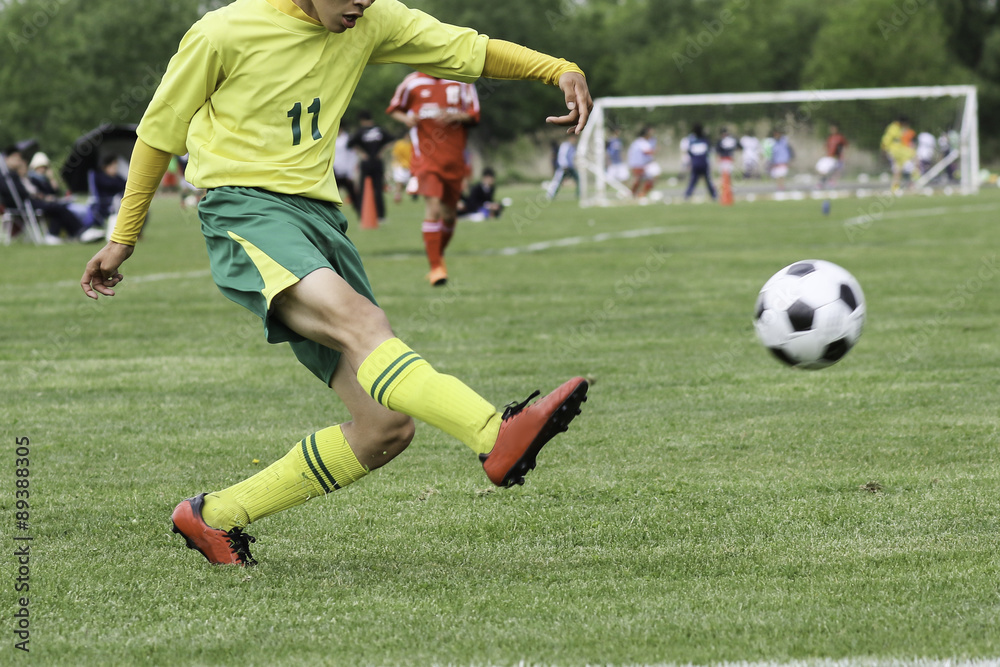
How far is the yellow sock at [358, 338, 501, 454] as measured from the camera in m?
2.97

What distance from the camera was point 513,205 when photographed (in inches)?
1215

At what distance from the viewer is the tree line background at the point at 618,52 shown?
5488 centimetres

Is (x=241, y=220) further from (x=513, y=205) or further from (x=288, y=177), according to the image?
(x=513, y=205)

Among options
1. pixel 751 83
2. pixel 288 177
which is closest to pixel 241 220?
pixel 288 177

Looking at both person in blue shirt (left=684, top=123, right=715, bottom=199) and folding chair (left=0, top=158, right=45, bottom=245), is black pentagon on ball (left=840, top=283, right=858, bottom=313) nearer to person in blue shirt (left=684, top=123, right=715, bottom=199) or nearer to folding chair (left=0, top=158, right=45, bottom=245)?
folding chair (left=0, top=158, right=45, bottom=245)

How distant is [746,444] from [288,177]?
2433 millimetres

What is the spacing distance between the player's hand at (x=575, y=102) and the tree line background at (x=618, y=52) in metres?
45.9

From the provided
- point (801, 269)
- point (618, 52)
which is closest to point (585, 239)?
point (801, 269)

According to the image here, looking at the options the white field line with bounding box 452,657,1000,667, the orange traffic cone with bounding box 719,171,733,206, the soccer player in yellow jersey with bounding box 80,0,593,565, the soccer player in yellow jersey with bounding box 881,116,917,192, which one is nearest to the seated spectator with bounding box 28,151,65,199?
the orange traffic cone with bounding box 719,171,733,206

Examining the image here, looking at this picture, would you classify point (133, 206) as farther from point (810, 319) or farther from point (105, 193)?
point (105, 193)

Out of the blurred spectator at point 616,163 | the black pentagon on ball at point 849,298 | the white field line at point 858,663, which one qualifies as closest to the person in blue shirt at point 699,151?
the blurred spectator at point 616,163

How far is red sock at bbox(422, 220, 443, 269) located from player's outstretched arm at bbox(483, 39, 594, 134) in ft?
24.3

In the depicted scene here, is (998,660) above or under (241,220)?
under

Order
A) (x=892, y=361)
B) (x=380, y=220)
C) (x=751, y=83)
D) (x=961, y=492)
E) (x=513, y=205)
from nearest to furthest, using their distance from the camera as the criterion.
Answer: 1. (x=961, y=492)
2. (x=892, y=361)
3. (x=380, y=220)
4. (x=513, y=205)
5. (x=751, y=83)
